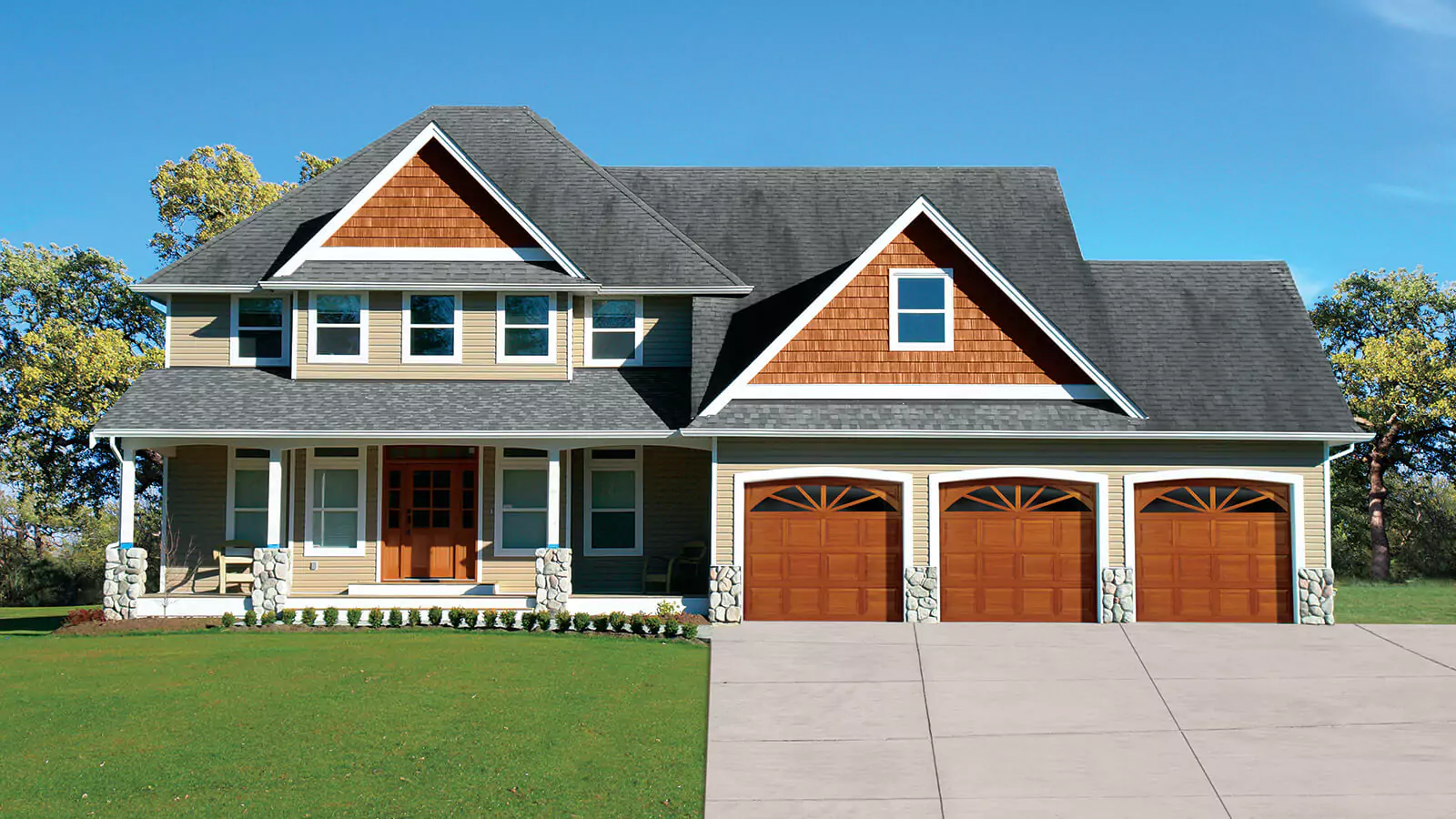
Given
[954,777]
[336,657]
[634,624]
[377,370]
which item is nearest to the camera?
[954,777]

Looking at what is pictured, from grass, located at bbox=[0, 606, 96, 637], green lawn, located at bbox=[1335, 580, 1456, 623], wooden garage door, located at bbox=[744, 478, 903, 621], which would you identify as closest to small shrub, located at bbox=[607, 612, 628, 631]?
wooden garage door, located at bbox=[744, 478, 903, 621]

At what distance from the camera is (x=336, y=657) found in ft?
52.6

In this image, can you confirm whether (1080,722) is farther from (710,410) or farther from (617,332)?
(617,332)

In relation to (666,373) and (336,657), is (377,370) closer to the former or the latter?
(666,373)

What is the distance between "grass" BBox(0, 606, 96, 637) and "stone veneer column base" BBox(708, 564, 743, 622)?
10753 millimetres

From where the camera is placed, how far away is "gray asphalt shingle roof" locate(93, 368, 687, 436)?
20.0 meters

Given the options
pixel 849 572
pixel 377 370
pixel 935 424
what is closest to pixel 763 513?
pixel 849 572

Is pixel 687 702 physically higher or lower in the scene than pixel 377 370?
lower

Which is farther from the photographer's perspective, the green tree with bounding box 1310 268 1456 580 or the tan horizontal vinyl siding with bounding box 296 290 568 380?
the green tree with bounding box 1310 268 1456 580

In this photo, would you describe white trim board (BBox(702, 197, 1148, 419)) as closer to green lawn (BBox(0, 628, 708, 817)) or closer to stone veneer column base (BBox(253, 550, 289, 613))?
green lawn (BBox(0, 628, 708, 817))

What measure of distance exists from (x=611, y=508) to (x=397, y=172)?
22.5 ft

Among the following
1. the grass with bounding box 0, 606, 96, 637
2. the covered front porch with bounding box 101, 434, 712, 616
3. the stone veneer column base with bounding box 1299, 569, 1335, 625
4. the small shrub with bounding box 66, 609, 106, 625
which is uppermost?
the covered front porch with bounding box 101, 434, 712, 616

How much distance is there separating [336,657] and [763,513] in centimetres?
672

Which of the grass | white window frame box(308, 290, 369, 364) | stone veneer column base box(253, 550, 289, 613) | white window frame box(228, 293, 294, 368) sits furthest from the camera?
white window frame box(228, 293, 294, 368)
